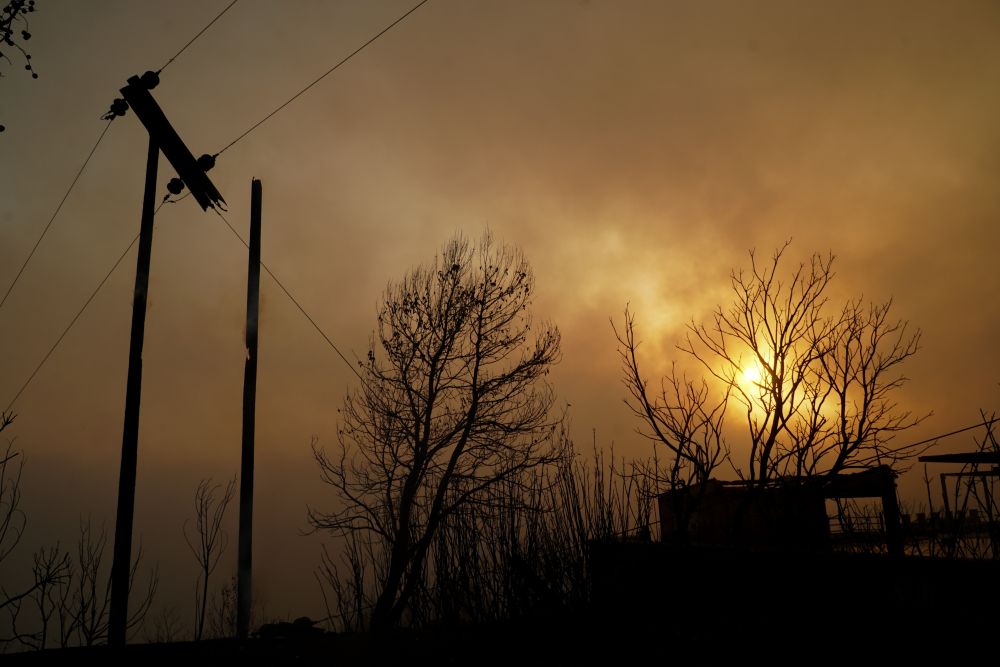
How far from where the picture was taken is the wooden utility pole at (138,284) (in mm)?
8734

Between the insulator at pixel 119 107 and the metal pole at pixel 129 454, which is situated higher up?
the insulator at pixel 119 107

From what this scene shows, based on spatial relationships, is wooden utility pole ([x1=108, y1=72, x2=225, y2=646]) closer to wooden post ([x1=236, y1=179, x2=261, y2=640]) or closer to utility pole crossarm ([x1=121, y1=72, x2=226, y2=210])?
utility pole crossarm ([x1=121, y1=72, x2=226, y2=210])

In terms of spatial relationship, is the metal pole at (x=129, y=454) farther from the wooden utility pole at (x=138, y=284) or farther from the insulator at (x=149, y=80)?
the insulator at (x=149, y=80)

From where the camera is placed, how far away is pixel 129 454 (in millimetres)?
8977

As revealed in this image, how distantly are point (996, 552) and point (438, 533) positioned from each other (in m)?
5.66

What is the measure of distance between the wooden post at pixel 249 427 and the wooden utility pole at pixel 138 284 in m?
0.97

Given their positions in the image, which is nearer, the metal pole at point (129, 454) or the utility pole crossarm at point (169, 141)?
the metal pole at point (129, 454)

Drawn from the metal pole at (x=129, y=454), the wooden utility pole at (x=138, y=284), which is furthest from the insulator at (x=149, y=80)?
the metal pole at (x=129, y=454)

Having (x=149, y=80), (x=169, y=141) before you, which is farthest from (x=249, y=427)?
(x=149, y=80)

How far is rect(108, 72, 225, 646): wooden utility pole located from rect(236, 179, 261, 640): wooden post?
0.97m

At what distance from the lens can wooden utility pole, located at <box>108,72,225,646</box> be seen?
28.7 ft

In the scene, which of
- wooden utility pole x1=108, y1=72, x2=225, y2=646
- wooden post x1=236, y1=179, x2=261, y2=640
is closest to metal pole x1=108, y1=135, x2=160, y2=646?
wooden utility pole x1=108, y1=72, x2=225, y2=646

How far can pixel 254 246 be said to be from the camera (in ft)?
38.8

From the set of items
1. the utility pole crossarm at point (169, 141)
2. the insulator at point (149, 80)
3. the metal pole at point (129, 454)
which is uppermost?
the insulator at point (149, 80)
